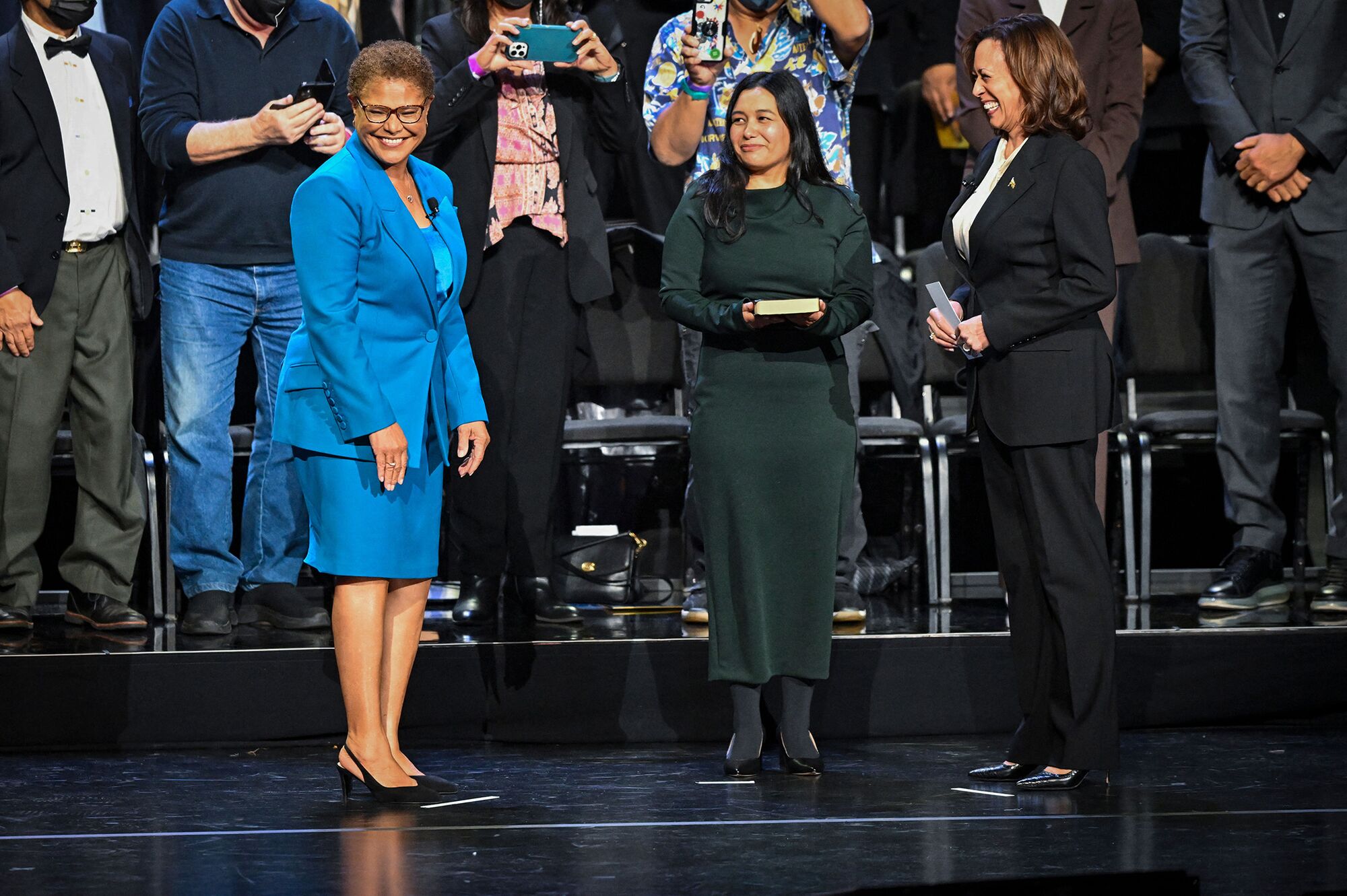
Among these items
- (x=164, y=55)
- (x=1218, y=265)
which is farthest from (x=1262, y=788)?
(x=164, y=55)

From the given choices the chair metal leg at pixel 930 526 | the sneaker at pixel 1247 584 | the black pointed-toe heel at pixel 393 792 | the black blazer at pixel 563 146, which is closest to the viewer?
the black pointed-toe heel at pixel 393 792

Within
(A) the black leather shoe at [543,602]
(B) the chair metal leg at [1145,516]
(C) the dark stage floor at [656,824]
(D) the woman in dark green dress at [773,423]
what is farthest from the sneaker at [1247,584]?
(A) the black leather shoe at [543,602]

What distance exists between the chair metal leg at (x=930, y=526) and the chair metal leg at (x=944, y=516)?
0.06 feet

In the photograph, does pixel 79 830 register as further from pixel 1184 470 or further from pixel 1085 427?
pixel 1184 470

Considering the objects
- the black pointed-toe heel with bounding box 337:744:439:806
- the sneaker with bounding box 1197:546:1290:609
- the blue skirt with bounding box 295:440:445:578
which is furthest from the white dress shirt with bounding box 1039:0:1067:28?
the black pointed-toe heel with bounding box 337:744:439:806

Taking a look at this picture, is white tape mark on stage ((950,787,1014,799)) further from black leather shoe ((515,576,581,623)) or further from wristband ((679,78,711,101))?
wristband ((679,78,711,101))

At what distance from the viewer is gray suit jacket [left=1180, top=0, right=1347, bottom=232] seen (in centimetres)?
470

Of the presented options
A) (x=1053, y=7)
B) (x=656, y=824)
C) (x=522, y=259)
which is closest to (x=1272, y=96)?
(x=1053, y=7)

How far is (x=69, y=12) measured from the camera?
14.5 feet

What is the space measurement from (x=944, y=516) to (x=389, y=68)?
8.05 feet

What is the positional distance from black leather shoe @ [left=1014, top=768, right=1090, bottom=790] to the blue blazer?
1429mm

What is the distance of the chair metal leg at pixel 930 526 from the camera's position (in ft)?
16.3

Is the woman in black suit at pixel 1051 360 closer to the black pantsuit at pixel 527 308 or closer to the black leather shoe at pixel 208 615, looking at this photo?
the black pantsuit at pixel 527 308

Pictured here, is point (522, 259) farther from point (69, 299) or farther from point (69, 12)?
point (69, 12)
